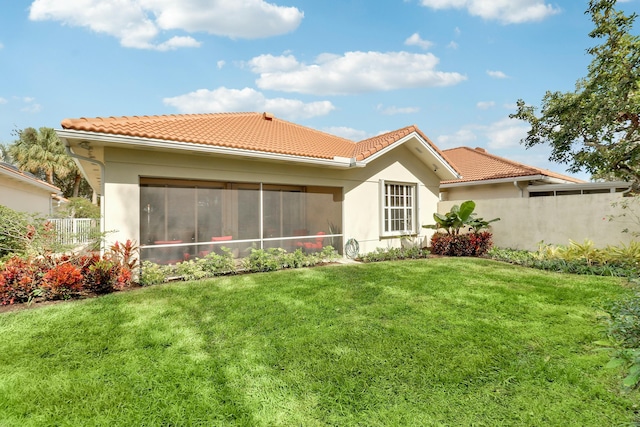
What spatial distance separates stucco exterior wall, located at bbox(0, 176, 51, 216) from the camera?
16438 millimetres

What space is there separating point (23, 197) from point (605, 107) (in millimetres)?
30446

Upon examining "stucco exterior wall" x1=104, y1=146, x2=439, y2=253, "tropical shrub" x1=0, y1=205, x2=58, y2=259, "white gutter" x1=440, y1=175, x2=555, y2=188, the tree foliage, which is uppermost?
the tree foliage

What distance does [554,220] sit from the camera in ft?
38.5

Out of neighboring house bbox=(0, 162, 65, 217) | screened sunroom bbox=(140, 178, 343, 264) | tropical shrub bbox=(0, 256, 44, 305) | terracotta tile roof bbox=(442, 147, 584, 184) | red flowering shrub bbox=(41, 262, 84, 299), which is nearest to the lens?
tropical shrub bbox=(0, 256, 44, 305)

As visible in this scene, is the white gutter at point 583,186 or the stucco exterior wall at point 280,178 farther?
the white gutter at point 583,186

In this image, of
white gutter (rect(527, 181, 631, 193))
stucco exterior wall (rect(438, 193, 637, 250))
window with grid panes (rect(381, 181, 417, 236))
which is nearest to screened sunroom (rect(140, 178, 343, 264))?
window with grid panes (rect(381, 181, 417, 236))

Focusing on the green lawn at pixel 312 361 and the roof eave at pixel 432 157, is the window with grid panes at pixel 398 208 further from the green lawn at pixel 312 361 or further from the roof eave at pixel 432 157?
the green lawn at pixel 312 361

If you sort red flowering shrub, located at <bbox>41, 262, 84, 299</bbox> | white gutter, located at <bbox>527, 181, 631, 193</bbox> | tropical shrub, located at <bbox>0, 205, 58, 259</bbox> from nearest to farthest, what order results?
red flowering shrub, located at <bbox>41, 262, 84, 299</bbox> → tropical shrub, located at <bbox>0, 205, 58, 259</bbox> → white gutter, located at <bbox>527, 181, 631, 193</bbox>

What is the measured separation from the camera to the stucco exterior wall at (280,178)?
7.37m

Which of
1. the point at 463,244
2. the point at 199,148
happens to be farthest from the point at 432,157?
the point at 199,148

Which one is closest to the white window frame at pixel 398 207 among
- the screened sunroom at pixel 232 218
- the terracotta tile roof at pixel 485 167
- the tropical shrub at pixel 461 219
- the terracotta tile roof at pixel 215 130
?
the tropical shrub at pixel 461 219

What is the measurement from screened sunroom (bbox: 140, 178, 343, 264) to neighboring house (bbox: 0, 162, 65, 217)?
9597 millimetres

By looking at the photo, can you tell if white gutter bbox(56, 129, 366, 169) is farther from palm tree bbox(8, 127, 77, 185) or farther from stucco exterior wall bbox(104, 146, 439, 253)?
palm tree bbox(8, 127, 77, 185)

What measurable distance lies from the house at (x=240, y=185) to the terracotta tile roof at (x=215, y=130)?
0.04m
